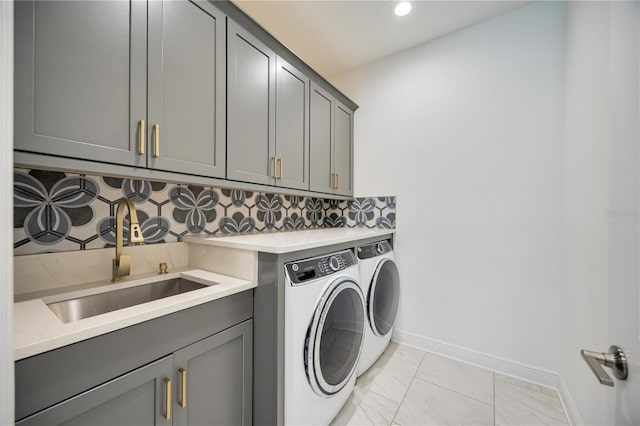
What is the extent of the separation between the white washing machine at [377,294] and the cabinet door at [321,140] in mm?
A: 698

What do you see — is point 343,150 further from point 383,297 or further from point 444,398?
point 444,398

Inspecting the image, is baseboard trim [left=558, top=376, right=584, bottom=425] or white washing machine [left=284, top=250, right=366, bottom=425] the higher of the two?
white washing machine [left=284, top=250, right=366, bottom=425]

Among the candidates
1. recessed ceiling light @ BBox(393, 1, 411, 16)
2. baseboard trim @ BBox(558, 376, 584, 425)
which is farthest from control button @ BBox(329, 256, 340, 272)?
recessed ceiling light @ BBox(393, 1, 411, 16)

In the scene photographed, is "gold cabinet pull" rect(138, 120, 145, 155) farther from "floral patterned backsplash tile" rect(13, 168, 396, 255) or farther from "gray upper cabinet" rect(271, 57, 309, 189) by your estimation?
"gray upper cabinet" rect(271, 57, 309, 189)

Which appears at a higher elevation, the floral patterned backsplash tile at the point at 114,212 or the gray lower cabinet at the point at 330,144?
the gray lower cabinet at the point at 330,144

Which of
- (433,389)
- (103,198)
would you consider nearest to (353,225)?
(433,389)

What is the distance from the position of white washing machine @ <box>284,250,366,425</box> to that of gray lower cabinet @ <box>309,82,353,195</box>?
2.81 ft

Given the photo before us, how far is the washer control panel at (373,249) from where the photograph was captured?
5.93 feet

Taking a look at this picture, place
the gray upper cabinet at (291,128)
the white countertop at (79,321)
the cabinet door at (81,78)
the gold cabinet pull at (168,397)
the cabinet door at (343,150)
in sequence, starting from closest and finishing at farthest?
the white countertop at (79,321)
the cabinet door at (81,78)
the gold cabinet pull at (168,397)
the gray upper cabinet at (291,128)
the cabinet door at (343,150)

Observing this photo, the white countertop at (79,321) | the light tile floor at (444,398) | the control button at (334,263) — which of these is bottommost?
the light tile floor at (444,398)

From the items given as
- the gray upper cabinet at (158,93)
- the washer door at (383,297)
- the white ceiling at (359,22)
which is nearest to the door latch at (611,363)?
the washer door at (383,297)

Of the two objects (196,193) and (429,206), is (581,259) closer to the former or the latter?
Answer: (429,206)

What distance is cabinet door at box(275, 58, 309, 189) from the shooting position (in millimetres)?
1714

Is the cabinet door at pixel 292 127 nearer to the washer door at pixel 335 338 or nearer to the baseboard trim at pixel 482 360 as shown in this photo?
the washer door at pixel 335 338
